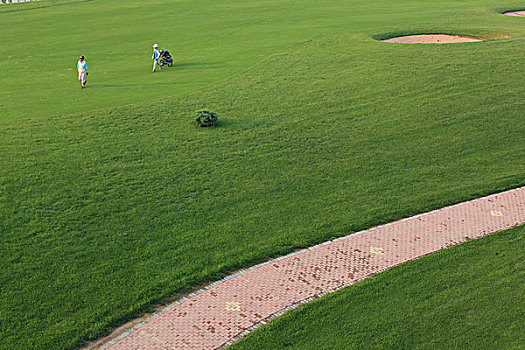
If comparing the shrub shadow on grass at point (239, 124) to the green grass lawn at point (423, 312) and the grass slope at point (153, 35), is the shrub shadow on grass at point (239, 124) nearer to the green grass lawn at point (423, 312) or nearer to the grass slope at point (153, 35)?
the grass slope at point (153, 35)

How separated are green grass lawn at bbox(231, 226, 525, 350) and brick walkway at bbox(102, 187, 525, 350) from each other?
0.33 m

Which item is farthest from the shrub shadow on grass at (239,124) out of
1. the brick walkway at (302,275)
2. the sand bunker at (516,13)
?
the sand bunker at (516,13)

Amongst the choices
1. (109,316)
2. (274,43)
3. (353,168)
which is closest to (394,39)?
(274,43)

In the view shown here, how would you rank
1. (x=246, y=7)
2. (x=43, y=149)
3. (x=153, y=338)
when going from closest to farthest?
(x=153, y=338), (x=43, y=149), (x=246, y=7)

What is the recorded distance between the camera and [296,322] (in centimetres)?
816

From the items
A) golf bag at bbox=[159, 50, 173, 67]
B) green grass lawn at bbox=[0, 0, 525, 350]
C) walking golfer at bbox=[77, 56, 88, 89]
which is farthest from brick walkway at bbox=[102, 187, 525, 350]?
golf bag at bbox=[159, 50, 173, 67]

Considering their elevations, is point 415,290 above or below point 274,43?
below

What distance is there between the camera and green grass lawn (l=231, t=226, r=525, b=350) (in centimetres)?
774

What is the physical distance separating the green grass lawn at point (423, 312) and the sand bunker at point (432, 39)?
841 inches

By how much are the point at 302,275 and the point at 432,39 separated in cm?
2378

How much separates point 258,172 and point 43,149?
6532 mm

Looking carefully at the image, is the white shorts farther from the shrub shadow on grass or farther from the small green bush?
the shrub shadow on grass

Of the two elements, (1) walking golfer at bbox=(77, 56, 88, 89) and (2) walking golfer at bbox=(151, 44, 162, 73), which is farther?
(2) walking golfer at bbox=(151, 44, 162, 73)

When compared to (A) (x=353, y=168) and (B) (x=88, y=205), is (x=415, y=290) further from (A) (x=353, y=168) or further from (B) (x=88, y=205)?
(B) (x=88, y=205)
